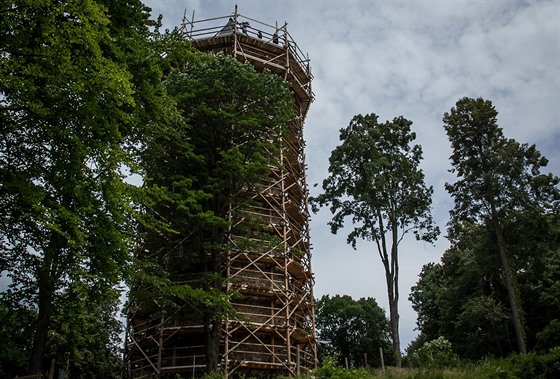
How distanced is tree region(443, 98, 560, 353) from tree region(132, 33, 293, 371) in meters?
14.1

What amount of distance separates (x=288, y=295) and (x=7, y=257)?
41.6ft

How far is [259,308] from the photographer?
2116 centimetres

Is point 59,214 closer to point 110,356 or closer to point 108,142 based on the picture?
point 108,142

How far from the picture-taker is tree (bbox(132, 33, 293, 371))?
14.9m

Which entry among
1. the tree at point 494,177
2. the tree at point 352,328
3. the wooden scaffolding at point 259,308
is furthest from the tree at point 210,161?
the tree at point 352,328

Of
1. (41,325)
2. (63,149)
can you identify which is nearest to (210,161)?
(63,149)

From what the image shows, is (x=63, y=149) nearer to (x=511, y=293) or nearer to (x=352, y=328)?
(x=511, y=293)

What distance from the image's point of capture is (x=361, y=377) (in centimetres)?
1238

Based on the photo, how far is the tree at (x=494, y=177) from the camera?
2575cm

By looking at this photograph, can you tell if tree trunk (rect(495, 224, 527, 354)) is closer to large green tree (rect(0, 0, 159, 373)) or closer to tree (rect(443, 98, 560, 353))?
tree (rect(443, 98, 560, 353))

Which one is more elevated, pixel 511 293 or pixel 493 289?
pixel 493 289

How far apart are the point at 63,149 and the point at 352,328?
4005cm

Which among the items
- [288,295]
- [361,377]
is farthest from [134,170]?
[288,295]

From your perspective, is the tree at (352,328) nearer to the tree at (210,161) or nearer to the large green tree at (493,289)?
the large green tree at (493,289)
